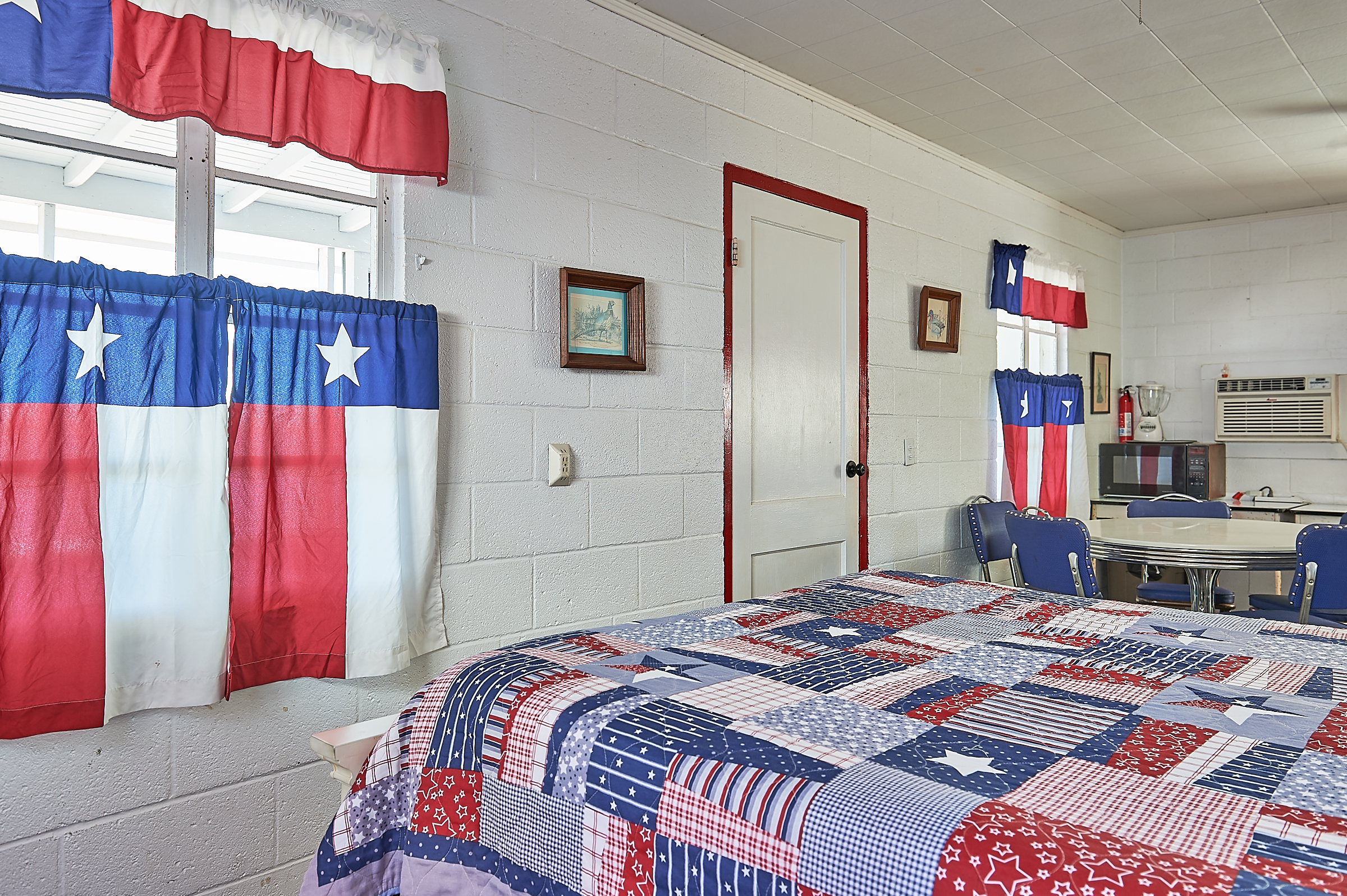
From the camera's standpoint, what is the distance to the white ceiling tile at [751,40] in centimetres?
314

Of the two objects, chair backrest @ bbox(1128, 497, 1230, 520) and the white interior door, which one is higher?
the white interior door

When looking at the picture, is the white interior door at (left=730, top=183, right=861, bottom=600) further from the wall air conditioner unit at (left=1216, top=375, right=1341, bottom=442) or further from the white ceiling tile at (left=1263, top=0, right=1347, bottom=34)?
the wall air conditioner unit at (left=1216, top=375, right=1341, bottom=442)

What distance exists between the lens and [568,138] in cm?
282

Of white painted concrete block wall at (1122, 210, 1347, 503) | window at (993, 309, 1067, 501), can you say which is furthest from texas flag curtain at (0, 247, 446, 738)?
white painted concrete block wall at (1122, 210, 1347, 503)

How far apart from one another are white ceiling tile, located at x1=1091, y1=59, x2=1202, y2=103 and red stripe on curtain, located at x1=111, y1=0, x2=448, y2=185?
2.69 m

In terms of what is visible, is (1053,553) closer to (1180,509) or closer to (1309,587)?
(1309,587)

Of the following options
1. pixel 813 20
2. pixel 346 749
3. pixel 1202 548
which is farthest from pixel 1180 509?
pixel 346 749

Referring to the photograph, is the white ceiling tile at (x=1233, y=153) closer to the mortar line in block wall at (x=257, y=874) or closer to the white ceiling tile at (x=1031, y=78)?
the white ceiling tile at (x=1031, y=78)

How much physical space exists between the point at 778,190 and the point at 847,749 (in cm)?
285

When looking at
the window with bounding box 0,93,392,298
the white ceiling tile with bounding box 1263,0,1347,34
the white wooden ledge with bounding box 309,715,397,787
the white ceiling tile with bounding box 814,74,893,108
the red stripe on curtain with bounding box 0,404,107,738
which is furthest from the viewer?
the white ceiling tile with bounding box 814,74,893,108

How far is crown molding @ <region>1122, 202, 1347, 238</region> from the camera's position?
5473mm

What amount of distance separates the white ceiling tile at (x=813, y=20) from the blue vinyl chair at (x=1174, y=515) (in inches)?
104

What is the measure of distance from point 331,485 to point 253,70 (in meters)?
0.98

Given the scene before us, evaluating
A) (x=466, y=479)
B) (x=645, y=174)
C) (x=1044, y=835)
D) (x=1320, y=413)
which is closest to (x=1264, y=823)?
(x=1044, y=835)
